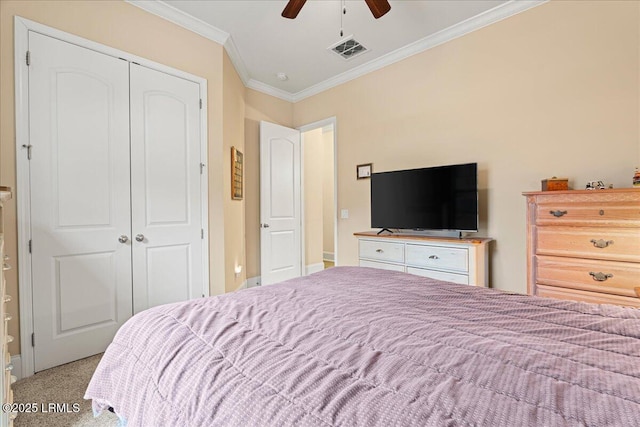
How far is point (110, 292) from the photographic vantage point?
234 centimetres

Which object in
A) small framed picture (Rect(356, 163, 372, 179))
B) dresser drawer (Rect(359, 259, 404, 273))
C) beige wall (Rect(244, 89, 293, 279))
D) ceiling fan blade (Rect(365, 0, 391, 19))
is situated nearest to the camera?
ceiling fan blade (Rect(365, 0, 391, 19))

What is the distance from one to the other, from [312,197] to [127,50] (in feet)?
10.4

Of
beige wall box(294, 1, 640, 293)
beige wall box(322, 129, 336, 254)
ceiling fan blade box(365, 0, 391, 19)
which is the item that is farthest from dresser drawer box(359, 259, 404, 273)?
beige wall box(322, 129, 336, 254)

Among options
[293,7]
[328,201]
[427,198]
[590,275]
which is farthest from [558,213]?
[328,201]

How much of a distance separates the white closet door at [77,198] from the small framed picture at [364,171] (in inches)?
97.1

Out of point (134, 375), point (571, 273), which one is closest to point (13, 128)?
point (134, 375)

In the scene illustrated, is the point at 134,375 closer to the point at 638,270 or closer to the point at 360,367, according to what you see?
the point at 360,367

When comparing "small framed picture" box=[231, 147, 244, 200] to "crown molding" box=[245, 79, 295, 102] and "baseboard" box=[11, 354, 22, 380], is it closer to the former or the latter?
"crown molding" box=[245, 79, 295, 102]

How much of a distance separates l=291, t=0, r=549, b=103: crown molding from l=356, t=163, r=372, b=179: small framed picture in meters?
1.14

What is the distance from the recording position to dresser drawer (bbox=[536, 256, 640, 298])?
5.94 feet

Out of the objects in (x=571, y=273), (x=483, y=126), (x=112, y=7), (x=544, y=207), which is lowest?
(x=571, y=273)

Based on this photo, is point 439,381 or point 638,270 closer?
point 439,381

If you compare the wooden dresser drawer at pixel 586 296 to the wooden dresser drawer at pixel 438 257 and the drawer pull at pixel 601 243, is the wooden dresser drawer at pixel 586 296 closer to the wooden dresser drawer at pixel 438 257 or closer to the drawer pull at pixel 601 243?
the drawer pull at pixel 601 243

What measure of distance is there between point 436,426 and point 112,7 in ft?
10.6
